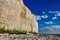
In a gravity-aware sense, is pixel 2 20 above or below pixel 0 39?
above

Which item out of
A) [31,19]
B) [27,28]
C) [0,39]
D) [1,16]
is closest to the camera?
[0,39]

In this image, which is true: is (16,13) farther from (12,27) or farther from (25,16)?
(25,16)

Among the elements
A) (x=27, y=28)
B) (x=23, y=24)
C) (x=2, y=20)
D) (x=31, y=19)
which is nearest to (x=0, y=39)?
(x=2, y=20)

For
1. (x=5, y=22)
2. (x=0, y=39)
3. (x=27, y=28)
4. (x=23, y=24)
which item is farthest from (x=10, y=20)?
(x=0, y=39)

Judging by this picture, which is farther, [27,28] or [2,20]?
[27,28]

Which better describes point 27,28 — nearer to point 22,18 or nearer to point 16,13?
point 22,18

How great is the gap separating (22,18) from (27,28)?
3.05 metres

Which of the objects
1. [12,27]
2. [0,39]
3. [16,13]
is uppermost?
[16,13]

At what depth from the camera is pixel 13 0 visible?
3256 centimetres

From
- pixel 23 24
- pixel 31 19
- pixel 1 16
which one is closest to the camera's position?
pixel 1 16

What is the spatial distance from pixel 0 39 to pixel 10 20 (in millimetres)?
18223

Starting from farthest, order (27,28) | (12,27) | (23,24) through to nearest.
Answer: (27,28) → (23,24) → (12,27)

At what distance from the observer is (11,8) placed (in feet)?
103

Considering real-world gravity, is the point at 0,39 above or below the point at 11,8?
below
